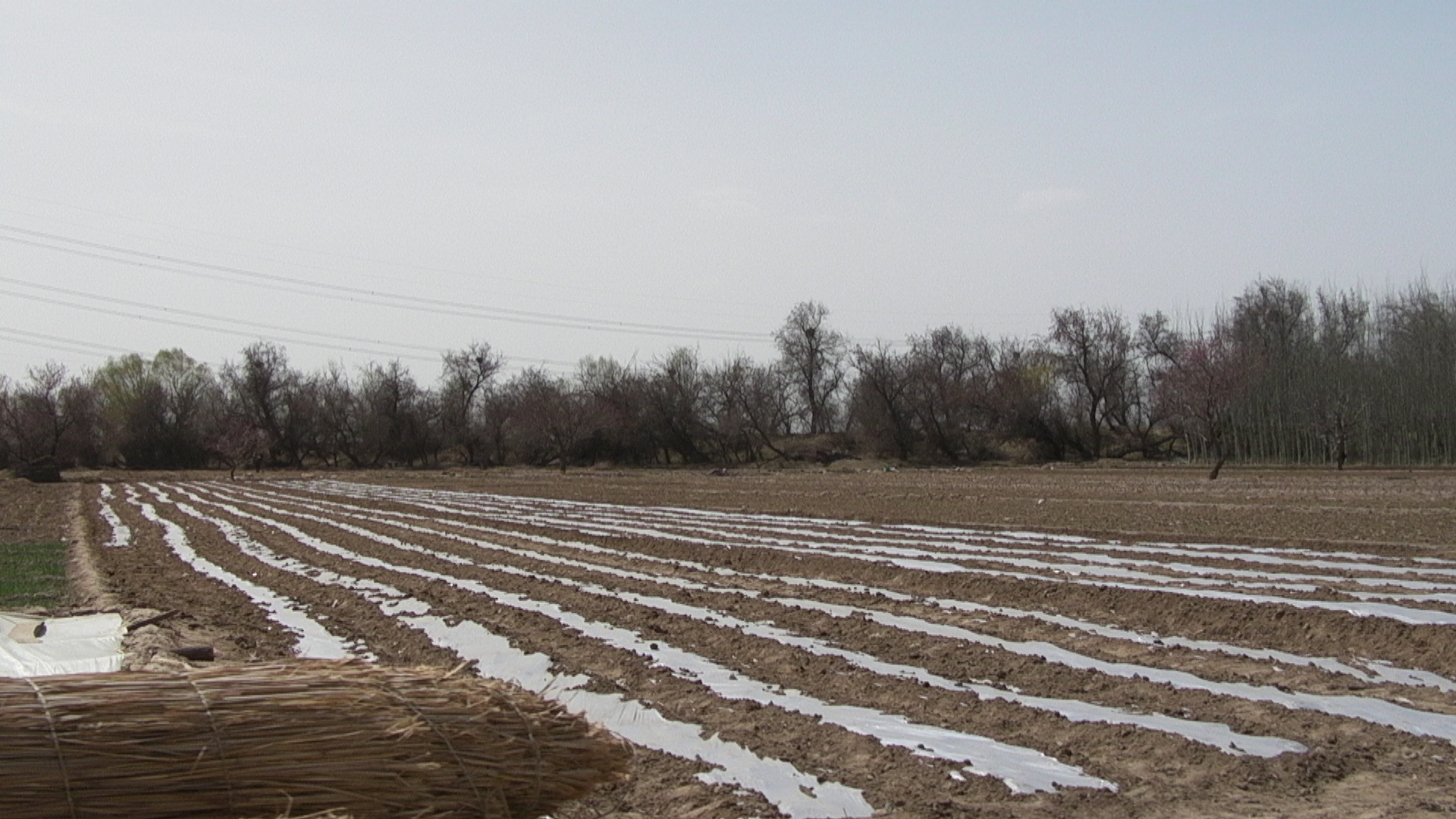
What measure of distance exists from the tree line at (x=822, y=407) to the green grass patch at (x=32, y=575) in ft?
122

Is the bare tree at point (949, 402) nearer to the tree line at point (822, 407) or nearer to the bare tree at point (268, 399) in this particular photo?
the tree line at point (822, 407)

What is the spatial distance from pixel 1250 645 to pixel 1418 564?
211 inches

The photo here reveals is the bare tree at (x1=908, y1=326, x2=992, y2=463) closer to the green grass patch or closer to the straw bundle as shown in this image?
the green grass patch

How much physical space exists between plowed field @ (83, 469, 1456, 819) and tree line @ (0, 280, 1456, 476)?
89.4 feet

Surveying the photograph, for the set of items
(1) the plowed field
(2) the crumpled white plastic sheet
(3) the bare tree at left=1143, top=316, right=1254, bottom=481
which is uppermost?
(3) the bare tree at left=1143, top=316, right=1254, bottom=481

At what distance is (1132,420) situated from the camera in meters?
71.9

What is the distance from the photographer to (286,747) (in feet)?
13.4

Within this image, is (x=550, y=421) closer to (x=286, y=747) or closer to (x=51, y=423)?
(x=51, y=423)

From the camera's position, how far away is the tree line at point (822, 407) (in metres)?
47.7

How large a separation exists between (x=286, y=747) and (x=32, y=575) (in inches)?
548

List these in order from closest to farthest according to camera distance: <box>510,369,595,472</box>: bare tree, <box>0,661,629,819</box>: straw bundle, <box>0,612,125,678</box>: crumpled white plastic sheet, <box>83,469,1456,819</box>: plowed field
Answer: <box>0,661,629,819</box>: straw bundle → <box>83,469,1456,819</box>: plowed field → <box>0,612,125,678</box>: crumpled white plastic sheet → <box>510,369,595,472</box>: bare tree

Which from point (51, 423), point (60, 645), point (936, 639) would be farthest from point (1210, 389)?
point (51, 423)

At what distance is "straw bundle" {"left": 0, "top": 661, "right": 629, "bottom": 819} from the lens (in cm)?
382

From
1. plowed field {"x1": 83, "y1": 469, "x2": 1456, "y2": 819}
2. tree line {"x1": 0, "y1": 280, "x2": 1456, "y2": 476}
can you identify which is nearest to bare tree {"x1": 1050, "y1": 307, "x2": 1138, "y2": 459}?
tree line {"x1": 0, "y1": 280, "x2": 1456, "y2": 476}
